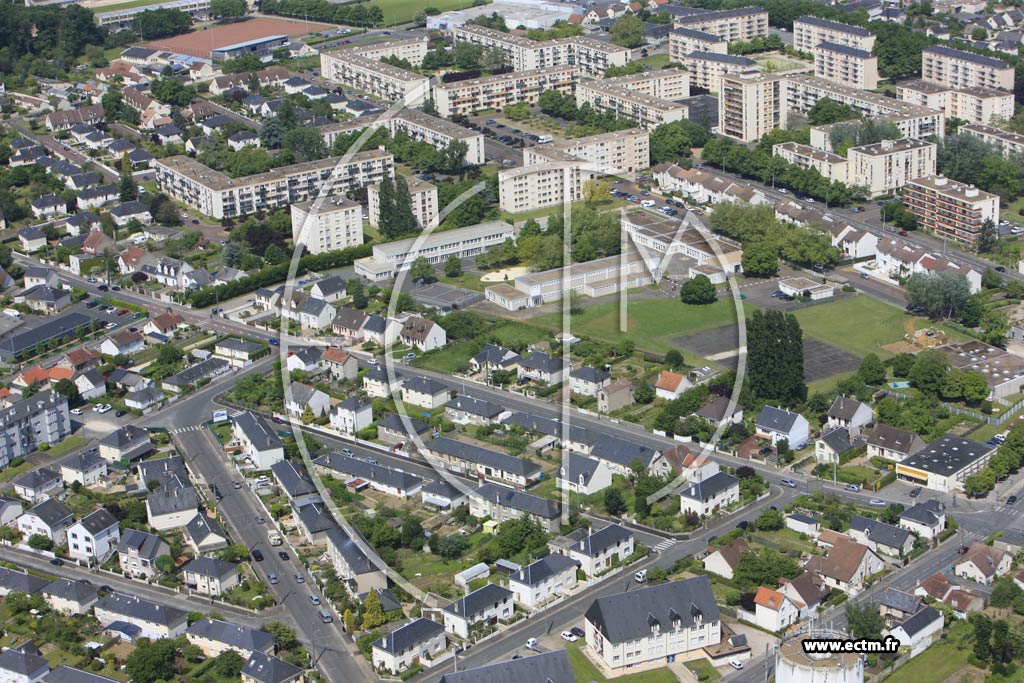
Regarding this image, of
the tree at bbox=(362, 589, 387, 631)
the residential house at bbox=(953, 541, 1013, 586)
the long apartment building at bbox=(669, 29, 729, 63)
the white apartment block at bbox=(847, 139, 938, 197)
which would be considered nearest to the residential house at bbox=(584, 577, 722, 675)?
the tree at bbox=(362, 589, 387, 631)

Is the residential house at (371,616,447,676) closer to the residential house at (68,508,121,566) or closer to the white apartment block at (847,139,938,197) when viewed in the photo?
the residential house at (68,508,121,566)

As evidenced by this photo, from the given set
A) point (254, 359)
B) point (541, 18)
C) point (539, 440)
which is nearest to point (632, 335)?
point (539, 440)

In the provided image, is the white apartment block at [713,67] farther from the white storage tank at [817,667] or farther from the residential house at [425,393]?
the white storage tank at [817,667]

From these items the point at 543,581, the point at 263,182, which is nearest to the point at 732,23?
the point at 263,182

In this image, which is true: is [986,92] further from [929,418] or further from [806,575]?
[806,575]

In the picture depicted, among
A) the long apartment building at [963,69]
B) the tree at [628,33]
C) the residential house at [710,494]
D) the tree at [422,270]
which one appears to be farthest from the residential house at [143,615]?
the tree at [628,33]

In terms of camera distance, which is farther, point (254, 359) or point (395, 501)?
point (254, 359)
